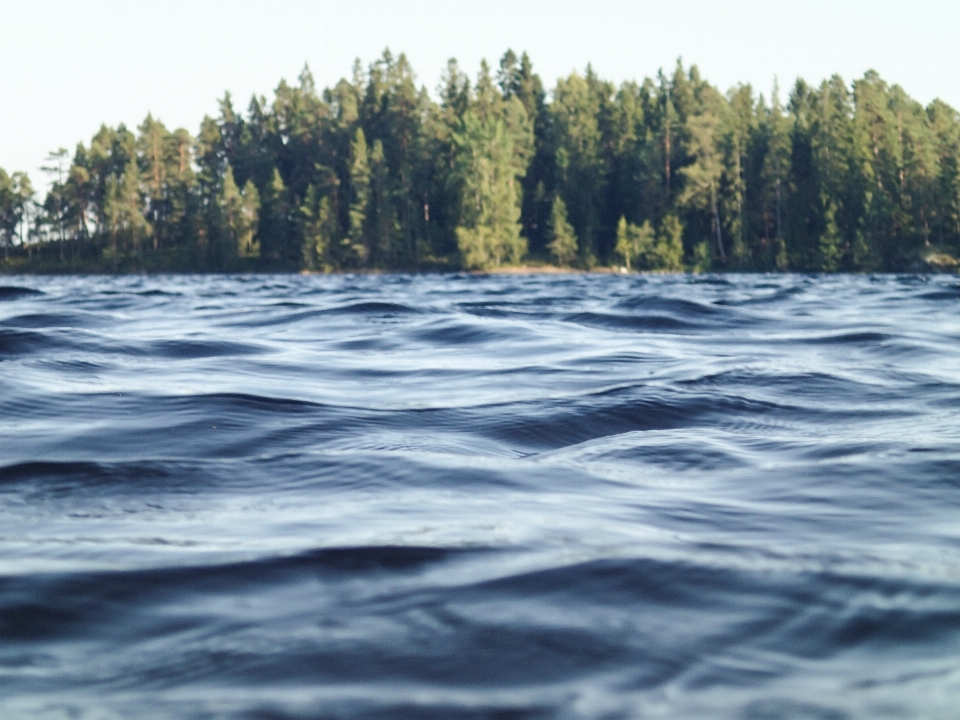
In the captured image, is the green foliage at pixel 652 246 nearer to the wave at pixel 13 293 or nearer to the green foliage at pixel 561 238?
the green foliage at pixel 561 238

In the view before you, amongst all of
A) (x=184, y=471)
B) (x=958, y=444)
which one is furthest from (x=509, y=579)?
(x=958, y=444)

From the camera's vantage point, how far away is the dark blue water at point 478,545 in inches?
75.0

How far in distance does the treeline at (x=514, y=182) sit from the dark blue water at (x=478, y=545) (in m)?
67.2

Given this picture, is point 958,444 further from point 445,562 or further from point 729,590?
point 445,562

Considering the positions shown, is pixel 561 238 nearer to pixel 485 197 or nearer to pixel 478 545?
pixel 485 197

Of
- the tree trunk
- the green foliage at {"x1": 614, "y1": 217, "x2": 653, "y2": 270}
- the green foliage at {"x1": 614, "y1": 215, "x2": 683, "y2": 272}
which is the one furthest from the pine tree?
the tree trunk

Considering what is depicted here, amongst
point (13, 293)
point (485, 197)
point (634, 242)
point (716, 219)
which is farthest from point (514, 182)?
point (13, 293)

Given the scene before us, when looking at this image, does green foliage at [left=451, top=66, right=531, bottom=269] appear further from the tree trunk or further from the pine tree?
the tree trunk

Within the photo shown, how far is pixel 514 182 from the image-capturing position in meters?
87.1

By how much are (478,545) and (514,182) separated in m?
85.8

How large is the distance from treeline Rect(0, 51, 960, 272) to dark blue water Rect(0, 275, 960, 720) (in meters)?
67.2

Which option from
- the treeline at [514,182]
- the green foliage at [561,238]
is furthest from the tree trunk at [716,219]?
the green foliage at [561,238]

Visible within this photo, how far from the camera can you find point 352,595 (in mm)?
2373

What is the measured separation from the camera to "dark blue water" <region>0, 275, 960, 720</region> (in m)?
1.90
